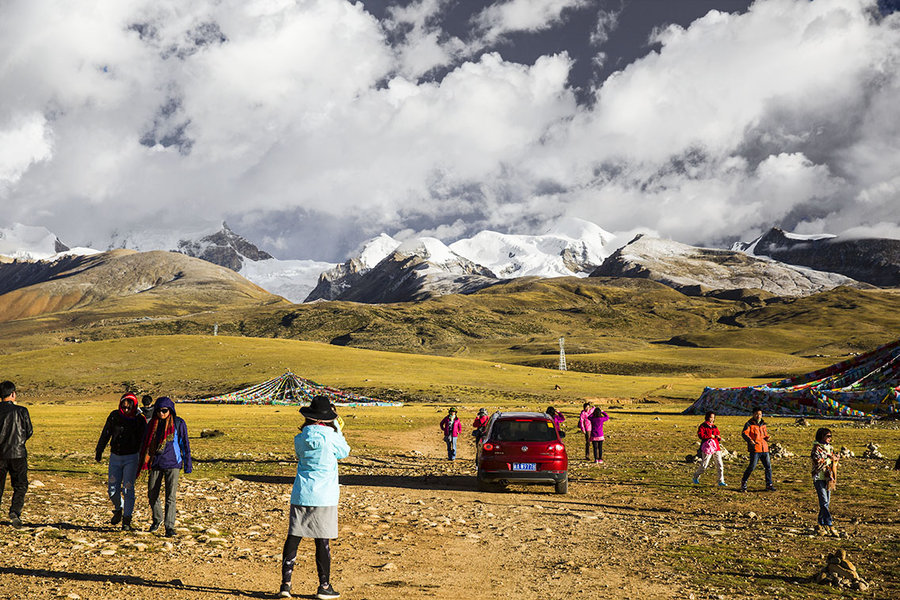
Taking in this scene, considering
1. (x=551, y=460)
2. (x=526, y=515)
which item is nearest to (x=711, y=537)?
(x=526, y=515)

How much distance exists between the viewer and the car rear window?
19.2 meters

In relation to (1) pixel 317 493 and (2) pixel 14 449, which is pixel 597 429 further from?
(2) pixel 14 449

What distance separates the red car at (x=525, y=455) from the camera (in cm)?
1877

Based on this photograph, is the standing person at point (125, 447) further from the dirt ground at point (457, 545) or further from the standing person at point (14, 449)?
the standing person at point (14, 449)

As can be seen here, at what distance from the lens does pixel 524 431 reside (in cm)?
1930

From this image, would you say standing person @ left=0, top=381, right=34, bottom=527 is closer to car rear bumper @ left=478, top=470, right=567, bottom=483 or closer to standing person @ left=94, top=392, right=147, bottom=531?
standing person @ left=94, top=392, right=147, bottom=531

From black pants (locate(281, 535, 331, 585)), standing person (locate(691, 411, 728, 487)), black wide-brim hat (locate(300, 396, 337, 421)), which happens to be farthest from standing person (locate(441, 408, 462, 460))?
black pants (locate(281, 535, 331, 585))

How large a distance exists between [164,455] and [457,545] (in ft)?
18.4

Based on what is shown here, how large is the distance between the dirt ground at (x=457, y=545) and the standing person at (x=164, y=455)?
63 centimetres

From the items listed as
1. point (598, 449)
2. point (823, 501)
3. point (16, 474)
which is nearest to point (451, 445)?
point (598, 449)

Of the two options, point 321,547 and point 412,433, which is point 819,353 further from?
point 321,547

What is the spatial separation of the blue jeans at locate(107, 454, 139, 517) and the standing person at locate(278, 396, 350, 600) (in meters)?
5.28

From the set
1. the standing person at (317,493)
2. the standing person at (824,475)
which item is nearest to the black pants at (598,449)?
the standing person at (824,475)

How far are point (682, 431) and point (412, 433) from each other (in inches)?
629
